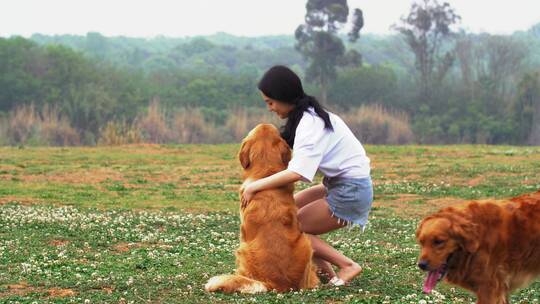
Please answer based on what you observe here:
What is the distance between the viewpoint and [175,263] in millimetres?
10602

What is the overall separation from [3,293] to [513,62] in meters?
58.9

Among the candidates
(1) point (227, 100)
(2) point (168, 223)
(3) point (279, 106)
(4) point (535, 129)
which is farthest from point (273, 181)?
(1) point (227, 100)

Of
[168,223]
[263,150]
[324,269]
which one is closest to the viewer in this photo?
[263,150]

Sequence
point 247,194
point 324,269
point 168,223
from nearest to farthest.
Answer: point 247,194 → point 324,269 → point 168,223

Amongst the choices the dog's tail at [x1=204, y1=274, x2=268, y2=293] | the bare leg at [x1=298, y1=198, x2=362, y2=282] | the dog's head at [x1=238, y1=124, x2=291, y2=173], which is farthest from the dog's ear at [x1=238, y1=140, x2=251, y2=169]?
the dog's tail at [x1=204, y1=274, x2=268, y2=293]

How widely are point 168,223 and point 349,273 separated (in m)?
6.44

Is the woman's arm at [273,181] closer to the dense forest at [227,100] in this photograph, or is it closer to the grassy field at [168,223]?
the grassy field at [168,223]

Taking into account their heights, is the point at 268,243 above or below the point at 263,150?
below

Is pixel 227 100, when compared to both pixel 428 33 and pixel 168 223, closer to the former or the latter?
pixel 428 33

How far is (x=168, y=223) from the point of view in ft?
48.5

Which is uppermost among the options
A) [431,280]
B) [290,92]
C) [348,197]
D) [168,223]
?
[290,92]

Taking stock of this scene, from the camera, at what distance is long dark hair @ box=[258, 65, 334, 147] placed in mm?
8469

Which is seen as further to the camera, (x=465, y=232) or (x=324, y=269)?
(x=324, y=269)

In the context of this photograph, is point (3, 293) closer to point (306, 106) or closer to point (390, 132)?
point (306, 106)
